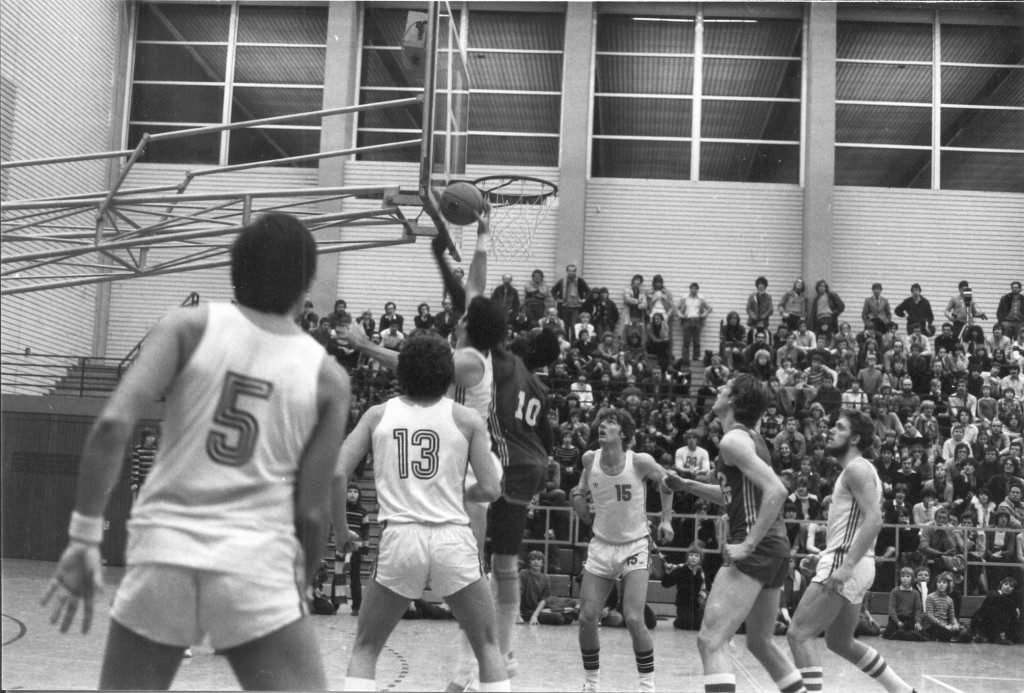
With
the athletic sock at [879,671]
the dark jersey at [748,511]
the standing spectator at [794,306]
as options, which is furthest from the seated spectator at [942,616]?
the dark jersey at [748,511]

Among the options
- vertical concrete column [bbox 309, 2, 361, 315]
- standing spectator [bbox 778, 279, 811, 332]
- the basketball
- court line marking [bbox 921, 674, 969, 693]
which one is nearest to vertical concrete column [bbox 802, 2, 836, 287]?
standing spectator [bbox 778, 279, 811, 332]

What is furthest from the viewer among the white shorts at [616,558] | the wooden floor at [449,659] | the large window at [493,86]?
the large window at [493,86]

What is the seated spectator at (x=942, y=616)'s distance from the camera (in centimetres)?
1238

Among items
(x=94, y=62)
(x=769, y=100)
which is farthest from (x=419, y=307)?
(x=769, y=100)

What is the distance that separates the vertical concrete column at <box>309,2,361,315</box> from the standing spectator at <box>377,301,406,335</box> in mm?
555

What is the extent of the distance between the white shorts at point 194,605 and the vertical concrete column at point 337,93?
5298 millimetres

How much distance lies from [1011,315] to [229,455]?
41.3 feet

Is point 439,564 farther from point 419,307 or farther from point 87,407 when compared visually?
point 419,307

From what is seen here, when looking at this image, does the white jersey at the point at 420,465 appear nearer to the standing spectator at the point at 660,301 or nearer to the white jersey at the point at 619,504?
the white jersey at the point at 619,504

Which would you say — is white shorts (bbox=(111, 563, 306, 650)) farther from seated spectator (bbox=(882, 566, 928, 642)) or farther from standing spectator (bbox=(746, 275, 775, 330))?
standing spectator (bbox=(746, 275, 775, 330))

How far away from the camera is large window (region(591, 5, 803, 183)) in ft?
60.9

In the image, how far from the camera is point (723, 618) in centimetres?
556

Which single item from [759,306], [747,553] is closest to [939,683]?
[747,553]

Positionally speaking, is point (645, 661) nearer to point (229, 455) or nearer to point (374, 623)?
point (374, 623)
